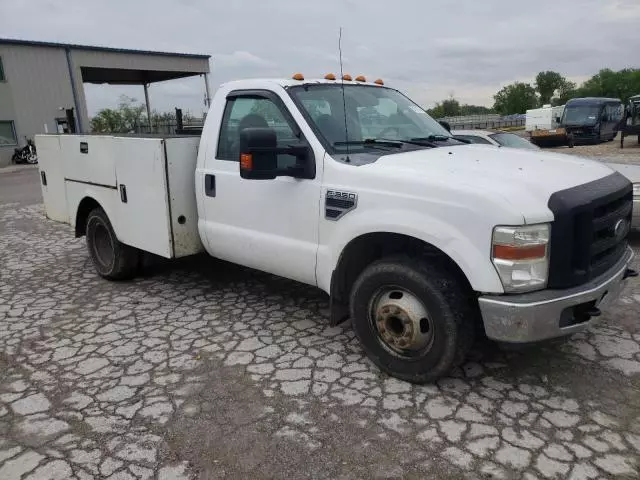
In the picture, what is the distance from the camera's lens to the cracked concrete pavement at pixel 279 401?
2748 millimetres

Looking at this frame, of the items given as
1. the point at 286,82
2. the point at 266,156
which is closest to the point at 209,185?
the point at 286,82

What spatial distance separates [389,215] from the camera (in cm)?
329

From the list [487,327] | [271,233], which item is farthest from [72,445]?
[487,327]

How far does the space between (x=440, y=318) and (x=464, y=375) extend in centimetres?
63

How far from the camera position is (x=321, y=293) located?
523cm

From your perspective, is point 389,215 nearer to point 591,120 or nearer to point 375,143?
point 375,143

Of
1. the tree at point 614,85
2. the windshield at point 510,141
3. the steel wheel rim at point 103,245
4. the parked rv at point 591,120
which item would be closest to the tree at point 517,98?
the tree at point 614,85

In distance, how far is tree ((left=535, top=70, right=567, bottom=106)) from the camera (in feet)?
321

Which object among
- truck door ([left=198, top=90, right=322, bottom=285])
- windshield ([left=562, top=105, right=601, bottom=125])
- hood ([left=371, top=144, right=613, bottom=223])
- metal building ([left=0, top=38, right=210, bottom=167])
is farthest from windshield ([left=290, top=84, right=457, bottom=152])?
windshield ([left=562, top=105, right=601, bottom=125])

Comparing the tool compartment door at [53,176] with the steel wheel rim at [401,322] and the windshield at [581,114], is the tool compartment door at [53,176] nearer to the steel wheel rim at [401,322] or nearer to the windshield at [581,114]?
the steel wheel rim at [401,322]

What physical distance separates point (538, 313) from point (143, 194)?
351 cm

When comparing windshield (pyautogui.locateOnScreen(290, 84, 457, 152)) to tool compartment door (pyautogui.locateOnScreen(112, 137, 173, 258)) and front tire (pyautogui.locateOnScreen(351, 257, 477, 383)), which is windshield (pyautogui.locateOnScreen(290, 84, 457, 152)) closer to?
front tire (pyautogui.locateOnScreen(351, 257, 477, 383))

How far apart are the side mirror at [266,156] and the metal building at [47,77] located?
24162 millimetres

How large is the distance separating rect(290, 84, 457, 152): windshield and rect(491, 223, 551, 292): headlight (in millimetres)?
1369
